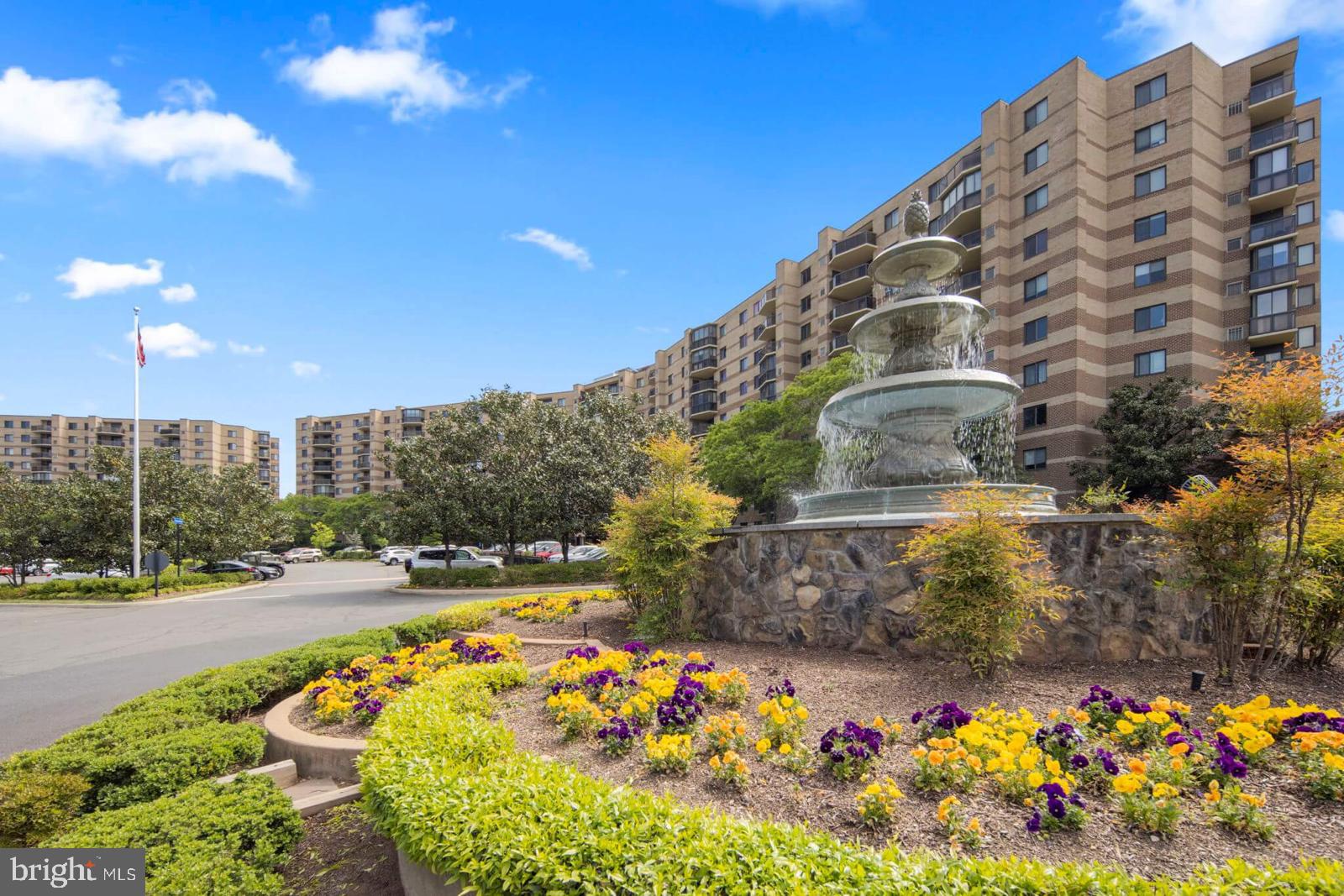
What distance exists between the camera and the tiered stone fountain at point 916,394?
897 cm

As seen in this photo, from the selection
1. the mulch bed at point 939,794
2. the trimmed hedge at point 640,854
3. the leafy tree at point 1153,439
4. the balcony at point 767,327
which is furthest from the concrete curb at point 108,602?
the balcony at point 767,327

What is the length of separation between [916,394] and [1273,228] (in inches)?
1268

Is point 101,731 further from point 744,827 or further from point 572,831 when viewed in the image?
point 744,827

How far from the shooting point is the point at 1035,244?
31875mm

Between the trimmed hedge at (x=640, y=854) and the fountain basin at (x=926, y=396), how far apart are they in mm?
7104

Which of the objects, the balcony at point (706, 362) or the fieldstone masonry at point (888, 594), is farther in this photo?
the balcony at point (706, 362)

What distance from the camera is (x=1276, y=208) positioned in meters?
29.6

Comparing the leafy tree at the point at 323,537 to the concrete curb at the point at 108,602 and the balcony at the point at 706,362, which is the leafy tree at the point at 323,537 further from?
the concrete curb at the point at 108,602

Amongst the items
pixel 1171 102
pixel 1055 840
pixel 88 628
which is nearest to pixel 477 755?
pixel 1055 840

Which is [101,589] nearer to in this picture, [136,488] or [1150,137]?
[136,488]

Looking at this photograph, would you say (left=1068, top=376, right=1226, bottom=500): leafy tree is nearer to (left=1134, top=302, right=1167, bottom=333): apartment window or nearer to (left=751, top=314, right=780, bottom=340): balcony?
(left=1134, top=302, right=1167, bottom=333): apartment window

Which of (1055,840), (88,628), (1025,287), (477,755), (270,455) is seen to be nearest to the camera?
(1055,840)

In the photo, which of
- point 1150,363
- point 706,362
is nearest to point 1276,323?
point 1150,363

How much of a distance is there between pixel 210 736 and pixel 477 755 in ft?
9.28
